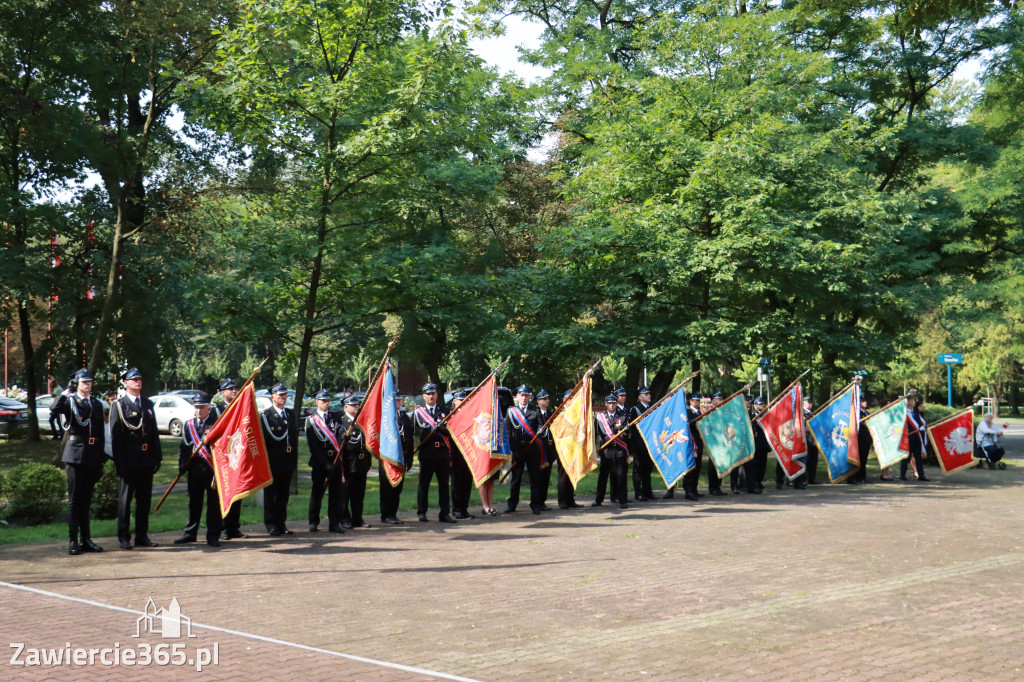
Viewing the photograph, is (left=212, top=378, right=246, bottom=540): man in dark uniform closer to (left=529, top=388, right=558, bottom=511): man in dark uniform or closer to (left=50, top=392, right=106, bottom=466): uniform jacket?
(left=50, top=392, right=106, bottom=466): uniform jacket

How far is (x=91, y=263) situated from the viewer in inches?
1121

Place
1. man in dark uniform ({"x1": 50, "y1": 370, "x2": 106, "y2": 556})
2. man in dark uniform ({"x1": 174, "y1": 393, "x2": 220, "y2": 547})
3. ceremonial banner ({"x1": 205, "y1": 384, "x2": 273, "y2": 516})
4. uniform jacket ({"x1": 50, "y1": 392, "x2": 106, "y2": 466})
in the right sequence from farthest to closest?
man in dark uniform ({"x1": 174, "y1": 393, "x2": 220, "y2": 547}) < ceremonial banner ({"x1": 205, "y1": 384, "x2": 273, "y2": 516}) < uniform jacket ({"x1": 50, "y1": 392, "x2": 106, "y2": 466}) < man in dark uniform ({"x1": 50, "y1": 370, "x2": 106, "y2": 556})

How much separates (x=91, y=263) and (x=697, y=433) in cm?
1895

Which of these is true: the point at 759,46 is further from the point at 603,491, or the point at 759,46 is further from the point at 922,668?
the point at 922,668

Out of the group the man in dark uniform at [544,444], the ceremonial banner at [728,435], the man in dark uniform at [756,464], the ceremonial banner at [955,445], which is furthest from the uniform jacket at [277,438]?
the ceremonial banner at [955,445]

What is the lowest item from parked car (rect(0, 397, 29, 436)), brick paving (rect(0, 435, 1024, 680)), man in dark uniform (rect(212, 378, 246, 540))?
brick paving (rect(0, 435, 1024, 680))

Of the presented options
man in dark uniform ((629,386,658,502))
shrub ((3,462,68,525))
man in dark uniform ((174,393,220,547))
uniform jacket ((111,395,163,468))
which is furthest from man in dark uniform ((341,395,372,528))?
man in dark uniform ((629,386,658,502))

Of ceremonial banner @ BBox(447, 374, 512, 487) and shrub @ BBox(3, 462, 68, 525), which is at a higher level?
ceremonial banner @ BBox(447, 374, 512, 487)

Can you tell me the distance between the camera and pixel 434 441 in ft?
49.6

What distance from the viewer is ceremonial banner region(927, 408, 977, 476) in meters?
23.0

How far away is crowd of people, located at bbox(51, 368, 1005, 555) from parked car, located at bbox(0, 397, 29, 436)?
2380cm

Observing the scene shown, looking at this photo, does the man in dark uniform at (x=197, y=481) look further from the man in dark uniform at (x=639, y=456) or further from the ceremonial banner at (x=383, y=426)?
the man in dark uniform at (x=639, y=456)

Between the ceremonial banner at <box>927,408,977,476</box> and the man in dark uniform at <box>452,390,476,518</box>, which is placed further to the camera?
the ceremonial banner at <box>927,408,977,476</box>

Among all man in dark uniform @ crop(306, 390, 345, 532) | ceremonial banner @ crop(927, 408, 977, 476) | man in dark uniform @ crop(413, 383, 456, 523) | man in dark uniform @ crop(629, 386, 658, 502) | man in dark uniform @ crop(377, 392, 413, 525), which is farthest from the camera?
ceremonial banner @ crop(927, 408, 977, 476)
